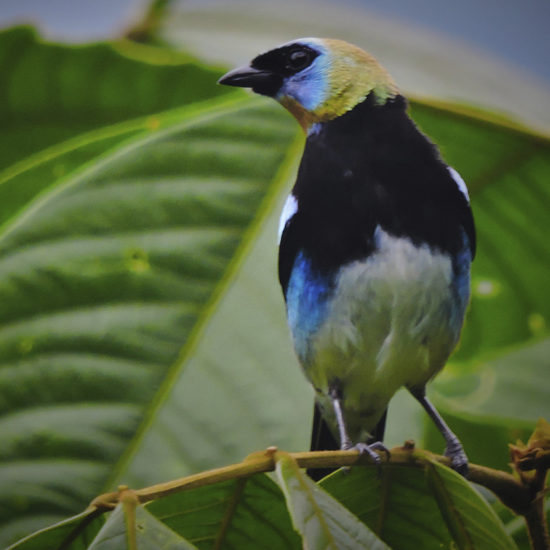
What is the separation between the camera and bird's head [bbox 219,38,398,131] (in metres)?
0.92

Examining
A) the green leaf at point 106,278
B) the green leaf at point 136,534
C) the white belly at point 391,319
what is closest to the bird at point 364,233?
the white belly at point 391,319

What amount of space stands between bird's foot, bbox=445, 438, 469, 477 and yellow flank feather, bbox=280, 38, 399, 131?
13.6 inches

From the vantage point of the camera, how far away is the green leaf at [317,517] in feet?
2.03

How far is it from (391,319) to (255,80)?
29 centimetres

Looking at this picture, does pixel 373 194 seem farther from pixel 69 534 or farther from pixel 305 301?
pixel 69 534

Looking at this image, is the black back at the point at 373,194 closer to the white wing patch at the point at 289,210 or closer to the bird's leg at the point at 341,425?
the white wing patch at the point at 289,210

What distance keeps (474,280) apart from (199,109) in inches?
15.4

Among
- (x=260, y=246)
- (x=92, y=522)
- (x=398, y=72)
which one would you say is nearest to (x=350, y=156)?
(x=260, y=246)

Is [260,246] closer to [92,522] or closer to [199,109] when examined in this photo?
[199,109]

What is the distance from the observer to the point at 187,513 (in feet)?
2.33

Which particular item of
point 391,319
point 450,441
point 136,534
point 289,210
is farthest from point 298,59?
point 136,534

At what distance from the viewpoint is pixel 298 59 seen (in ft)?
3.09

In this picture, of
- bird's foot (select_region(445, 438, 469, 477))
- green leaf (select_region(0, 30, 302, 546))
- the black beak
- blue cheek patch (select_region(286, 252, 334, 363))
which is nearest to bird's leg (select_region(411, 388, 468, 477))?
bird's foot (select_region(445, 438, 469, 477))

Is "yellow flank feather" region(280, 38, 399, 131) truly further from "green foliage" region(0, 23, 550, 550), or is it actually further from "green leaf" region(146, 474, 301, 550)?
"green leaf" region(146, 474, 301, 550)
